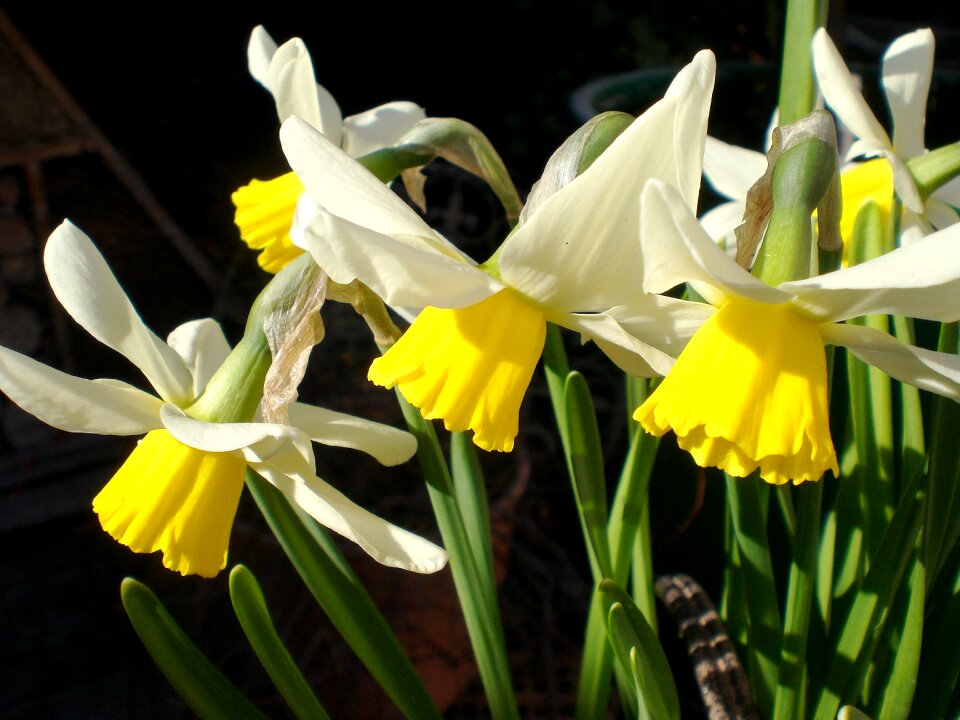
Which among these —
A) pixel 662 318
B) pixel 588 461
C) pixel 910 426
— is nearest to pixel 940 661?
pixel 910 426

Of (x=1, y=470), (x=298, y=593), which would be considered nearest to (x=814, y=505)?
(x=298, y=593)

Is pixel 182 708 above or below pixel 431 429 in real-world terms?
below

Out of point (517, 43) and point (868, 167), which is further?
point (517, 43)

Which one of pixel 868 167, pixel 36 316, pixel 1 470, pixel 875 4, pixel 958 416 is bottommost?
pixel 1 470

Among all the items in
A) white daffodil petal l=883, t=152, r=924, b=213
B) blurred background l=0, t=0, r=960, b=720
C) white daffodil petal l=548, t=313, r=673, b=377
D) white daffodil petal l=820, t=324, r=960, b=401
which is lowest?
blurred background l=0, t=0, r=960, b=720

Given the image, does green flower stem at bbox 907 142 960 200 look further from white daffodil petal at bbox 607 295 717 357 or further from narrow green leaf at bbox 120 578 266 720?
narrow green leaf at bbox 120 578 266 720

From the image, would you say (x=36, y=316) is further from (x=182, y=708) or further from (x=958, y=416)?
(x=958, y=416)

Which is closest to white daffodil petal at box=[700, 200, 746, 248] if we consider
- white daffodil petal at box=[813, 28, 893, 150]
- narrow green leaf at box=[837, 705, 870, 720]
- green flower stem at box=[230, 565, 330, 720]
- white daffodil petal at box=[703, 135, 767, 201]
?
white daffodil petal at box=[703, 135, 767, 201]
